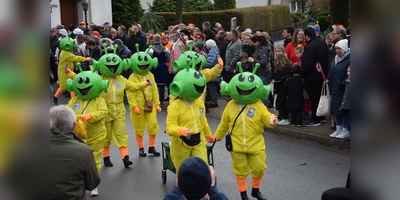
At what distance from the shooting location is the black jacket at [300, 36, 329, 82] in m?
10.9

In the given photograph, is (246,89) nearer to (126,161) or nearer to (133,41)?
(126,161)

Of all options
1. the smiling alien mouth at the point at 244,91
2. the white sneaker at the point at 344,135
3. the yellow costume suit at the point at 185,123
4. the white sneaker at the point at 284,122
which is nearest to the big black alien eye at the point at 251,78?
the smiling alien mouth at the point at 244,91

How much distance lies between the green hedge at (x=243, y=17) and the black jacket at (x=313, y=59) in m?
Result: 22.1

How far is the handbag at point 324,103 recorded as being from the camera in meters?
10.5

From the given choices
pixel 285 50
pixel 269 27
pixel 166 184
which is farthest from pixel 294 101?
pixel 269 27

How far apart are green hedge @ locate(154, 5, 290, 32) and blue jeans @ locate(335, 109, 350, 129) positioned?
23.1 metres

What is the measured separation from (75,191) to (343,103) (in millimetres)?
6298

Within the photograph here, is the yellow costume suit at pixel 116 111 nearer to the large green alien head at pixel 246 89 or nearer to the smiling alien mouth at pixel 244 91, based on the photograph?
the large green alien head at pixel 246 89

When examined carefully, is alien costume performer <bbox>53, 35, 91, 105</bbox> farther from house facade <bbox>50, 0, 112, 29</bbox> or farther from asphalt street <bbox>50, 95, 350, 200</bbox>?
house facade <bbox>50, 0, 112, 29</bbox>

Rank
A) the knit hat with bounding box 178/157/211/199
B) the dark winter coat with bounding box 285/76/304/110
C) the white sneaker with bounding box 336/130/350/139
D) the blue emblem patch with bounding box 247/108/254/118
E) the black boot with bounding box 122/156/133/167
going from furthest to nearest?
1. the dark winter coat with bounding box 285/76/304/110
2. the white sneaker with bounding box 336/130/350/139
3. the black boot with bounding box 122/156/133/167
4. the blue emblem patch with bounding box 247/108/254/118
5. the knit hat with bounding box 178/157/211/199

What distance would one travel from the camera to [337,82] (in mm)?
9898

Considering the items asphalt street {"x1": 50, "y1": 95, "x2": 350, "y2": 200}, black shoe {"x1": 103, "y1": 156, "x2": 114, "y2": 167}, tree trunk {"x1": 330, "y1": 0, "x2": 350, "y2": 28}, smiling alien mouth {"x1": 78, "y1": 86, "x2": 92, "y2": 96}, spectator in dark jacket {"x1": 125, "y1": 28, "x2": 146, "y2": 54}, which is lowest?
asphalt street {"x1": 50, "y1": 95, "x2": 350, "y2": 200}

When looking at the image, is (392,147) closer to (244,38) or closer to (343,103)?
(343,103)

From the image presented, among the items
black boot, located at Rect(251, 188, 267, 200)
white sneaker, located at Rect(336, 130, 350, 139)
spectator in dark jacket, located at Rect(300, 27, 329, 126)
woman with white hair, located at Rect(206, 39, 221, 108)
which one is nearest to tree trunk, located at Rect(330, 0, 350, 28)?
woman with white hair, located at Rect(206, 39, 221, 108)
